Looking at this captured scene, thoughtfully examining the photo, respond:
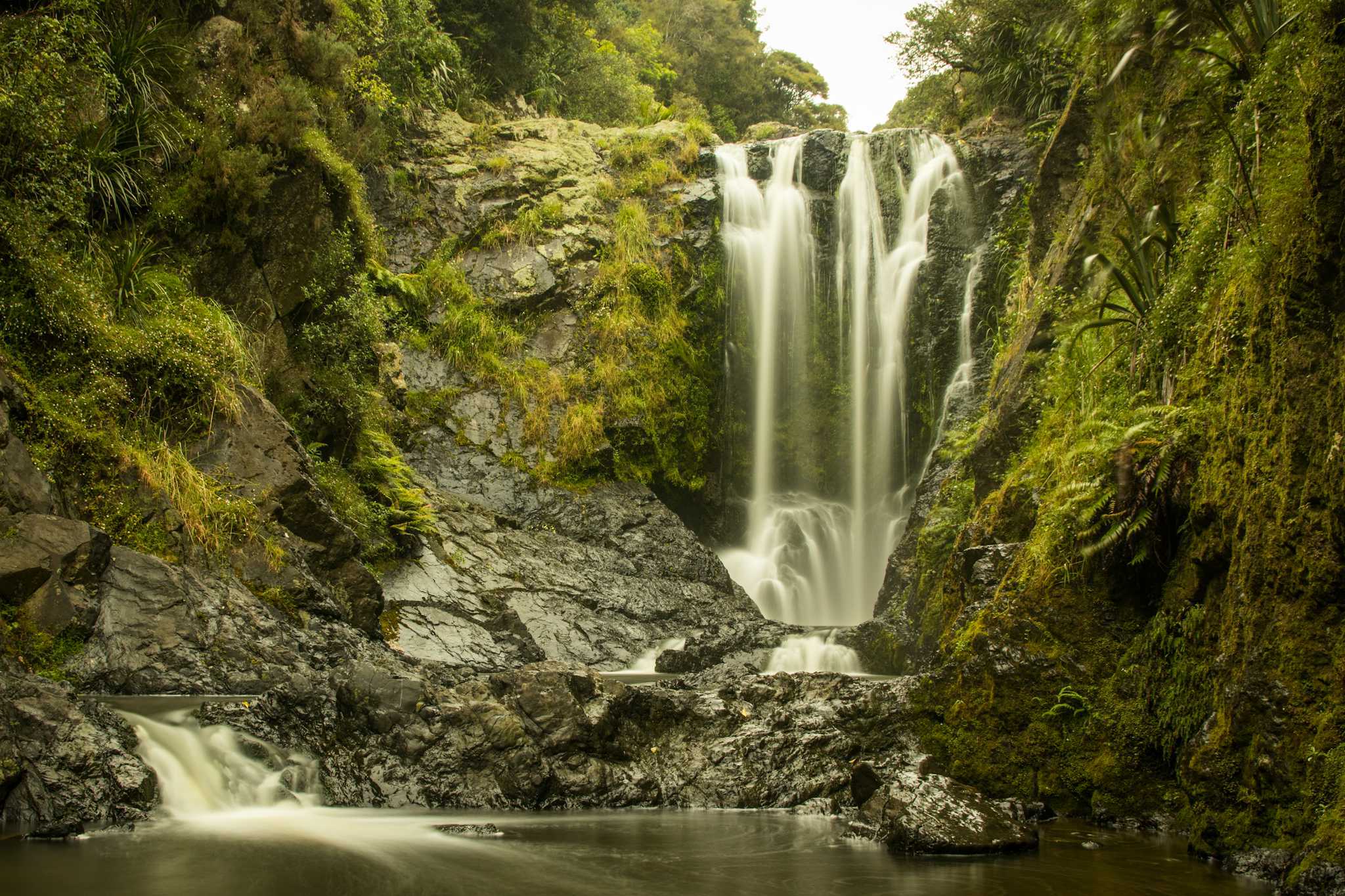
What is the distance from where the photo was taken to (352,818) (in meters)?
5.95

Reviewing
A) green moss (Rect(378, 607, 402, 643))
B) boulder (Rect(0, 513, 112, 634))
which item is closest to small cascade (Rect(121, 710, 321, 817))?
boulder (Rect(0, 513, 112, 634))

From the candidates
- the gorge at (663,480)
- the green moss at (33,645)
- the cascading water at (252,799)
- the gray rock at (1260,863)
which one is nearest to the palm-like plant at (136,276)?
the gorge at (663,480)

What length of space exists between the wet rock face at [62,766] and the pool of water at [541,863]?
24 cm

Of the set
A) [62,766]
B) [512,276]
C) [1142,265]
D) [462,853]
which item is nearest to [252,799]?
[62,766]

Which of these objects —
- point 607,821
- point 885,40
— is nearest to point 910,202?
point 885,40

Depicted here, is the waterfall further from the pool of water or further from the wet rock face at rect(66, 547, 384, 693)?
the pool of water

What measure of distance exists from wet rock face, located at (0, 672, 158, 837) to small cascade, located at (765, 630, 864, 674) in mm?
7073

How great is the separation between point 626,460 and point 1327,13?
37.8 feet

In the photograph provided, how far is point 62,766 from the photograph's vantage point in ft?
17.1

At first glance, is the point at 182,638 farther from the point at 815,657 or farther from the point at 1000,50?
the point at 1000,50

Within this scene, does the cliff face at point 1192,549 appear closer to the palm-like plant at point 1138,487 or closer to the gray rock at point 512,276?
the palm-like plant at point 1138,487

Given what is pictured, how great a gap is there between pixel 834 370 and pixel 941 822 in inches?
486

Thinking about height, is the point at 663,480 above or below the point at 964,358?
below

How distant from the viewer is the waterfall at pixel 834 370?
622 inches
